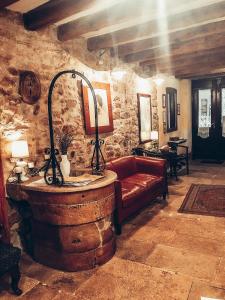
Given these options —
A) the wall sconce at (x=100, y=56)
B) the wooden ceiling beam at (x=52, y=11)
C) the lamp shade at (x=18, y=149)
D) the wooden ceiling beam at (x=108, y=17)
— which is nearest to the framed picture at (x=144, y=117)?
the wall sconce at (x=100, y=56)

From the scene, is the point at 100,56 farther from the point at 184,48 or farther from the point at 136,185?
the point at 136,185

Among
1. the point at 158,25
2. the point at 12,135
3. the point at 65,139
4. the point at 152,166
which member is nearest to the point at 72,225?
the point at 12,135

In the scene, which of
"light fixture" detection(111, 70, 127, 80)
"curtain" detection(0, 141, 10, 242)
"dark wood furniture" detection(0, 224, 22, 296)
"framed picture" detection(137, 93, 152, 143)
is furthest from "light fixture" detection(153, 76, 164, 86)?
"dark wood furniture" detection(0, 224, 22, 296)

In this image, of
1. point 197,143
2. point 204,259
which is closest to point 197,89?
point 197,143

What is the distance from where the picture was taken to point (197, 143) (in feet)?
30.3

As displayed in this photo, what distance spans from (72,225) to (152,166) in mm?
2531

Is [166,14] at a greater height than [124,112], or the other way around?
[166,14]

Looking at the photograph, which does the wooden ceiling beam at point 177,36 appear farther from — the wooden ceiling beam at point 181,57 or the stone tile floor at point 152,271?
the stone tile floor at point 152,271

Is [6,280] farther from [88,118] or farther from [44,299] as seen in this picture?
[88,118]

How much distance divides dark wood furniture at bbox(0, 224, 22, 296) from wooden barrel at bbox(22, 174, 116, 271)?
18.2 inches

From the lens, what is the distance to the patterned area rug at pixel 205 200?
14.2ft

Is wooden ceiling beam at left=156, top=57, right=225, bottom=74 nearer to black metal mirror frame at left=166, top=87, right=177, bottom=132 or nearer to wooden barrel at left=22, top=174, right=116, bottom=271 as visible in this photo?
black metal mirror frame at left=166, top=87, right=177, bottom=132

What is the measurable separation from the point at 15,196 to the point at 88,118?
178 cm

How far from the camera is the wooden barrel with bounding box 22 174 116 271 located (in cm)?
275
